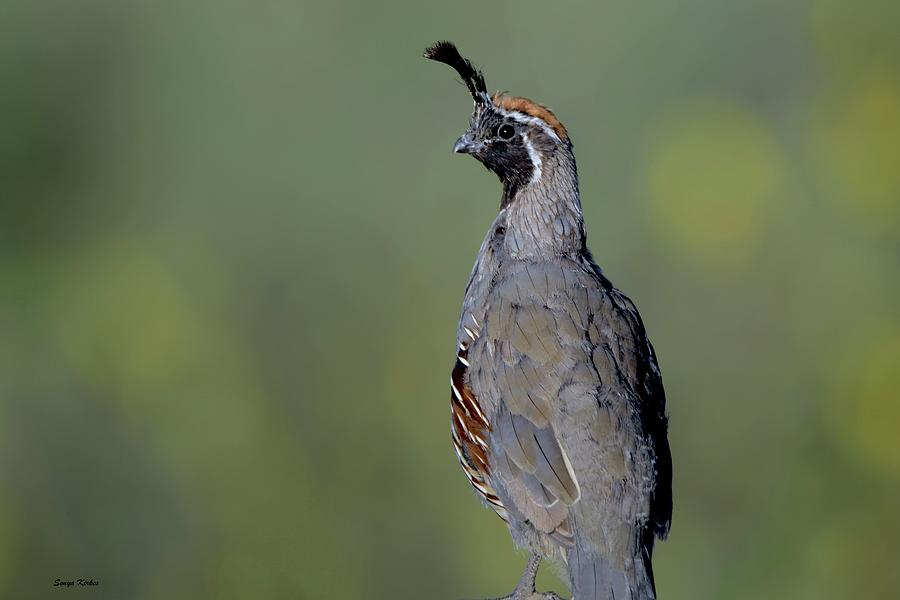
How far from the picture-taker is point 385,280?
6.73 meters

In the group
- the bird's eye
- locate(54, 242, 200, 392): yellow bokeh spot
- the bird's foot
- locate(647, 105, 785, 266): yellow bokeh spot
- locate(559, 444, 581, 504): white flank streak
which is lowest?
the bird's foot

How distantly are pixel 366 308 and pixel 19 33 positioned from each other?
3.70m

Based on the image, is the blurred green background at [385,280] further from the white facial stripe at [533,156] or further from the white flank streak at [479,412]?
the white facial stripe at [533,156]

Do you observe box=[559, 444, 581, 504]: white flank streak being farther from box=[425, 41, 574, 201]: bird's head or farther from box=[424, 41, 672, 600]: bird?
box=[425, 41, 574, 201]: bird's head

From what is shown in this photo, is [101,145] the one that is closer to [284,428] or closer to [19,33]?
[19,33]

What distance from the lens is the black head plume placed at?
4043 mm

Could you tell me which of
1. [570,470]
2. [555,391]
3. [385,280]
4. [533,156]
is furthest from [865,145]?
[570,470]

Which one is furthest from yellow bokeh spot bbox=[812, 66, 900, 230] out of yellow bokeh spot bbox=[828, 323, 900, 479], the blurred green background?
yellow bokeh spot bbox=[828, 323, 900, 479]

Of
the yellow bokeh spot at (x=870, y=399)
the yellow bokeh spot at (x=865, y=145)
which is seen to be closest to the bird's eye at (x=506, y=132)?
the yellow bokeh spot at (x=870, y=399)

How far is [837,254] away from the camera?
6.44 m

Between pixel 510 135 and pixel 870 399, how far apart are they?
2.71 m

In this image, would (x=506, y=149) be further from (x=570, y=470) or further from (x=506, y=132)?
(x=570, y=470)

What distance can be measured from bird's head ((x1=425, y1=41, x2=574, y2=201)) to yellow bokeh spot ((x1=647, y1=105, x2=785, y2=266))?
2673mm

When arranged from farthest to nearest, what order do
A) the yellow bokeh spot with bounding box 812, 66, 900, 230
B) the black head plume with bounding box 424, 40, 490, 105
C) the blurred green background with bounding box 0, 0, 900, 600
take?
the yellow bokeh spot with bounding box 812, 66, 900, 230, the blurred green background with bounding box 0, 0, 900, 600, the black head plume with bounding box 424, 40, 490, 105
